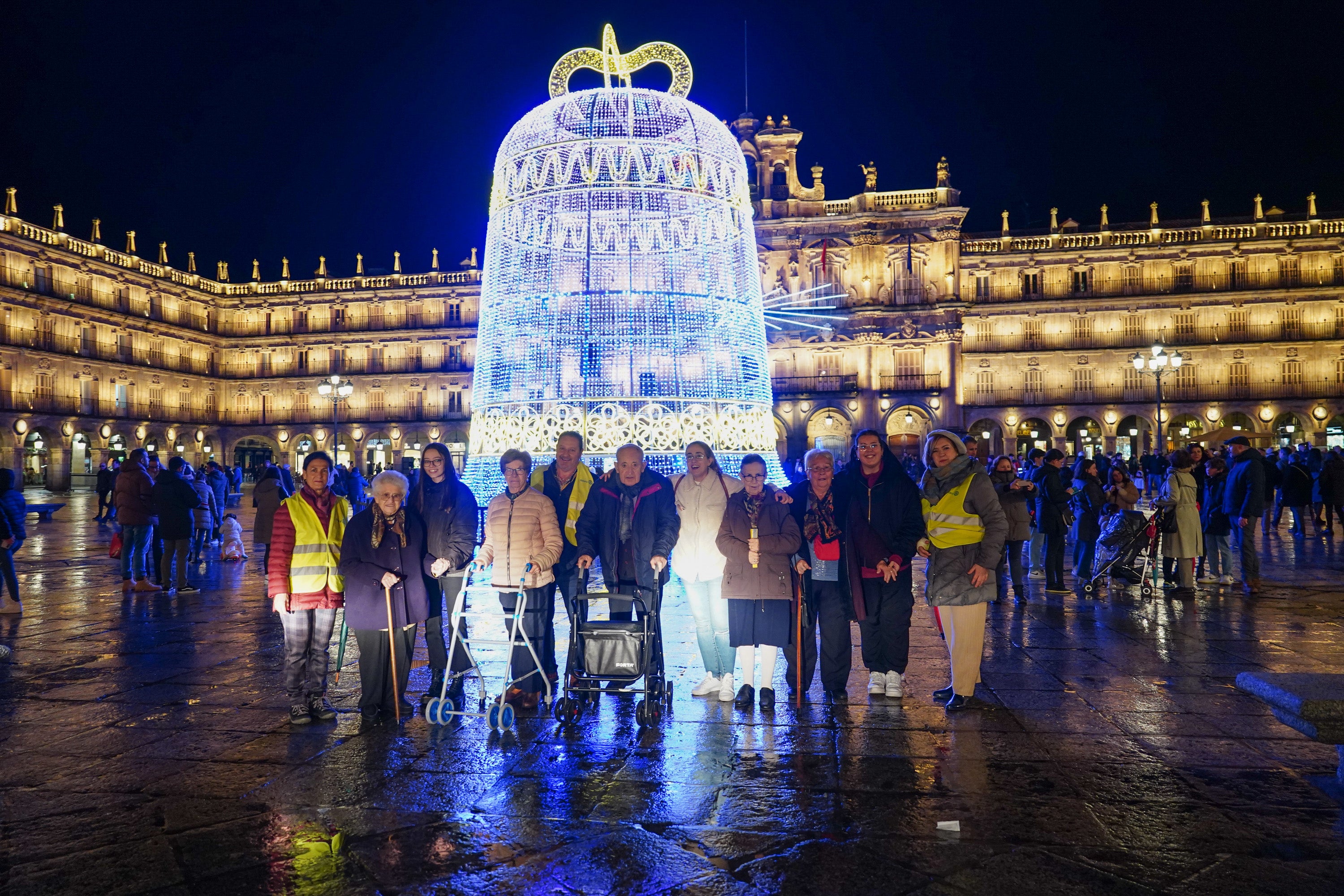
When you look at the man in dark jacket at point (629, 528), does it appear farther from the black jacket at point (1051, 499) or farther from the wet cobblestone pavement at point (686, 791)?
the black jacket at point (1051, 499)

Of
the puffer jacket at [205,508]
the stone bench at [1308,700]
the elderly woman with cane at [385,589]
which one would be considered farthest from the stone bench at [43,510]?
the stone bench at [1308,700]

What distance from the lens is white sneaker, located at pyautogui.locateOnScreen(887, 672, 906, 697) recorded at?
16.5 feet

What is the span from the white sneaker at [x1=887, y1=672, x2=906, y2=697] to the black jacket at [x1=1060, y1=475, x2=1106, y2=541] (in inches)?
228

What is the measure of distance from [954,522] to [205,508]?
10.4 meters

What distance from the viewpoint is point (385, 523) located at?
4.81 meters

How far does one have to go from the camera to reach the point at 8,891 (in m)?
2.82

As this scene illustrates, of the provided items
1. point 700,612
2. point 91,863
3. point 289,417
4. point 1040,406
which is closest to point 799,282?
point 1040,406

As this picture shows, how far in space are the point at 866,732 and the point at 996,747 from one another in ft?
1.96

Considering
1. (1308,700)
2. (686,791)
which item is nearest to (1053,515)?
(1308,700)

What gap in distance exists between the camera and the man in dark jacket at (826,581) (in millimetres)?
5051

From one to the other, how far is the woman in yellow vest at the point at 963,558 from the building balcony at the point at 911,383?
31305 mm

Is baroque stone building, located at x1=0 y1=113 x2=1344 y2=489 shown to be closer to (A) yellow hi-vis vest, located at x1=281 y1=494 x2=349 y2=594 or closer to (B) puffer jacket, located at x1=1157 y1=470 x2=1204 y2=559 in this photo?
(B) puffer jacket, located at x1=1157 y1=470 x2=1204 y2=559

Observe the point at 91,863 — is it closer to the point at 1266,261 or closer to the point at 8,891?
the point at 8,891

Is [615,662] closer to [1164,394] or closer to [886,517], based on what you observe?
[886,517]
